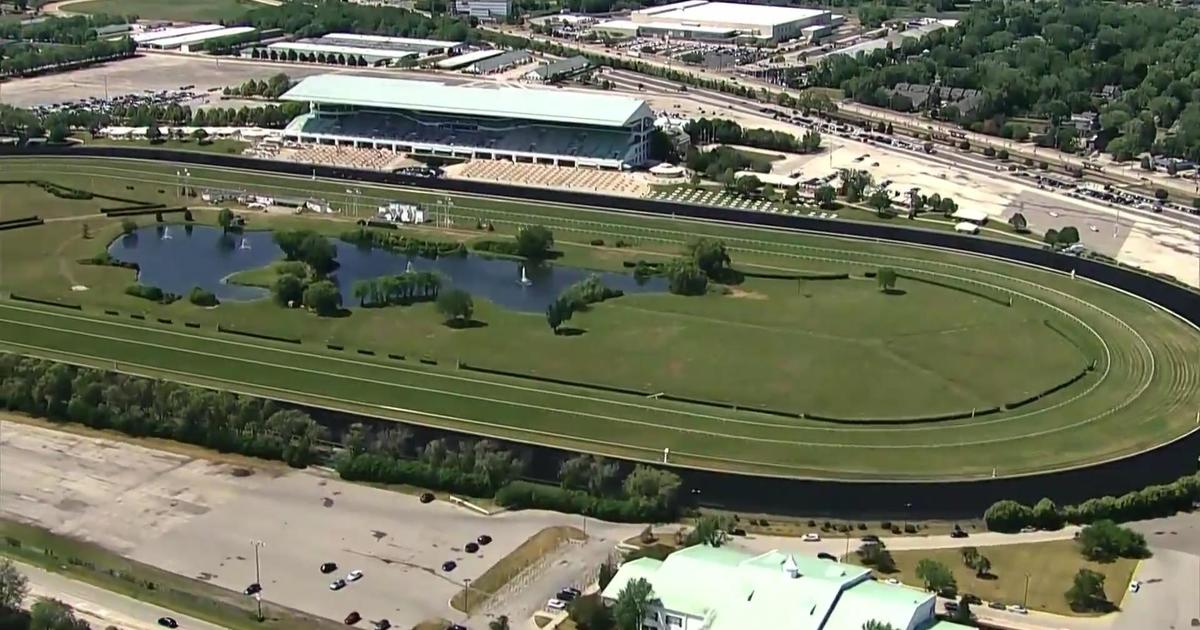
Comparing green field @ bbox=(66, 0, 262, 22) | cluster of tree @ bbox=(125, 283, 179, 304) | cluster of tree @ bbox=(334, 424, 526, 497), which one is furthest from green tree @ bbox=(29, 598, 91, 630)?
green field @ bbox=(66, 0, 262, 22)

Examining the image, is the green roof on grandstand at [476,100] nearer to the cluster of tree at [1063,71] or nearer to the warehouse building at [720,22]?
the cluster of tree at [1063,71]

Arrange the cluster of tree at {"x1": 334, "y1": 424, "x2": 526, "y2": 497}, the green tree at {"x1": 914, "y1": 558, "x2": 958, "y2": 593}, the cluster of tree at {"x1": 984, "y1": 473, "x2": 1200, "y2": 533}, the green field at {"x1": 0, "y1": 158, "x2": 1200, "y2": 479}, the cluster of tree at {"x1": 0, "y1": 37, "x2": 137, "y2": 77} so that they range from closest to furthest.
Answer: the green tree at {"x1": 914, "y1": 558, "x2": 958, "y2": 593}, the cluster of tree at {"x1": 984, "y1": 473, "x2": 1200, "y2": 533}, the cluster of tree at {"x1": 334, "y1": 424, "x2": 526, "y2": 497}, the green field at {"x1": 0, "y1": 158, "x2": 1200, "y2": 479}, the cluster of tree at {"x1": 0, "y1": 37, "x2": 137, "y2": 77}

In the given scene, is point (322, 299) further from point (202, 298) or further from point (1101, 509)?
point (1101, 509)

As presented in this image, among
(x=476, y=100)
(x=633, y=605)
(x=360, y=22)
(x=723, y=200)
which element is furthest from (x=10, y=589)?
(x=360, y=22)

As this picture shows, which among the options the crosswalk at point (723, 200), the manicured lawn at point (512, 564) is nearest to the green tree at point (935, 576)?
the manicured lawn at point (512, 564)

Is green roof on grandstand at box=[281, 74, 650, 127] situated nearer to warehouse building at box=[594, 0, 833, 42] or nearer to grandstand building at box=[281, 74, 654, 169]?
grandstand building at box=[281, 74, 654, 169]

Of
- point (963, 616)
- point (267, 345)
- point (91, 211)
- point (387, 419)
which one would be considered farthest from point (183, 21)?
point (963, 616)
